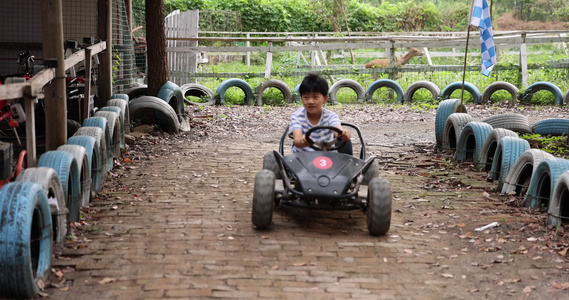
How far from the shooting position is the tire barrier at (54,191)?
461 cm

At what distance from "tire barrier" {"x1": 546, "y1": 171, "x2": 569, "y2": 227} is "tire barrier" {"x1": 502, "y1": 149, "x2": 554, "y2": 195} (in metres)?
0.91

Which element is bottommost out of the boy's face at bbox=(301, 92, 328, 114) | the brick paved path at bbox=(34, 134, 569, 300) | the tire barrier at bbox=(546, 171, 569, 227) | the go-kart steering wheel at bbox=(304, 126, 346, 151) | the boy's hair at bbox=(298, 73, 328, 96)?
the brick paved path at bbox=(34, 134, 569, 300)

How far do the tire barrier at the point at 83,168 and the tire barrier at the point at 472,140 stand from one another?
200 inches

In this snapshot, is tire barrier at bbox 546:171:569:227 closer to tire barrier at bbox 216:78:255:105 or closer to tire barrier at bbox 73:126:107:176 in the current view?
tire barrier at bbox 73:126:107:176

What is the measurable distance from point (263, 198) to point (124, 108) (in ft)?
15.5

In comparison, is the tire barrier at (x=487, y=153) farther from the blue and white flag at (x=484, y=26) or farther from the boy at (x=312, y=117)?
the blue and white flag at (x=484, y=26)

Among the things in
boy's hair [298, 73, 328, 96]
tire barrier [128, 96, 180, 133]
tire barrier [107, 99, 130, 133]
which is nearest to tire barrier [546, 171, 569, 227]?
boy's hair [298, 73, 328, 96]

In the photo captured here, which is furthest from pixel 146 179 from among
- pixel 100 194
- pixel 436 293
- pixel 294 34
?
pixel 294 34

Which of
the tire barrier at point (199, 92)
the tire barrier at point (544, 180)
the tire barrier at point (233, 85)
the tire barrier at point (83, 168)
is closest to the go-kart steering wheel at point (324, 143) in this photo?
the tire barrier at point (544, 180)

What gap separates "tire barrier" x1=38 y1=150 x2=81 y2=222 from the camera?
5.32 meters

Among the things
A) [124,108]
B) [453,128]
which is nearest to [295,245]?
[124,108]

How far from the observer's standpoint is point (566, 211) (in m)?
5.84

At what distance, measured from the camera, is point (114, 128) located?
855 centimetres

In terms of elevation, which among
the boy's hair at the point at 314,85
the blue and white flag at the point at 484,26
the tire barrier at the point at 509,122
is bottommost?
the tire barrier at the point at 509,122
